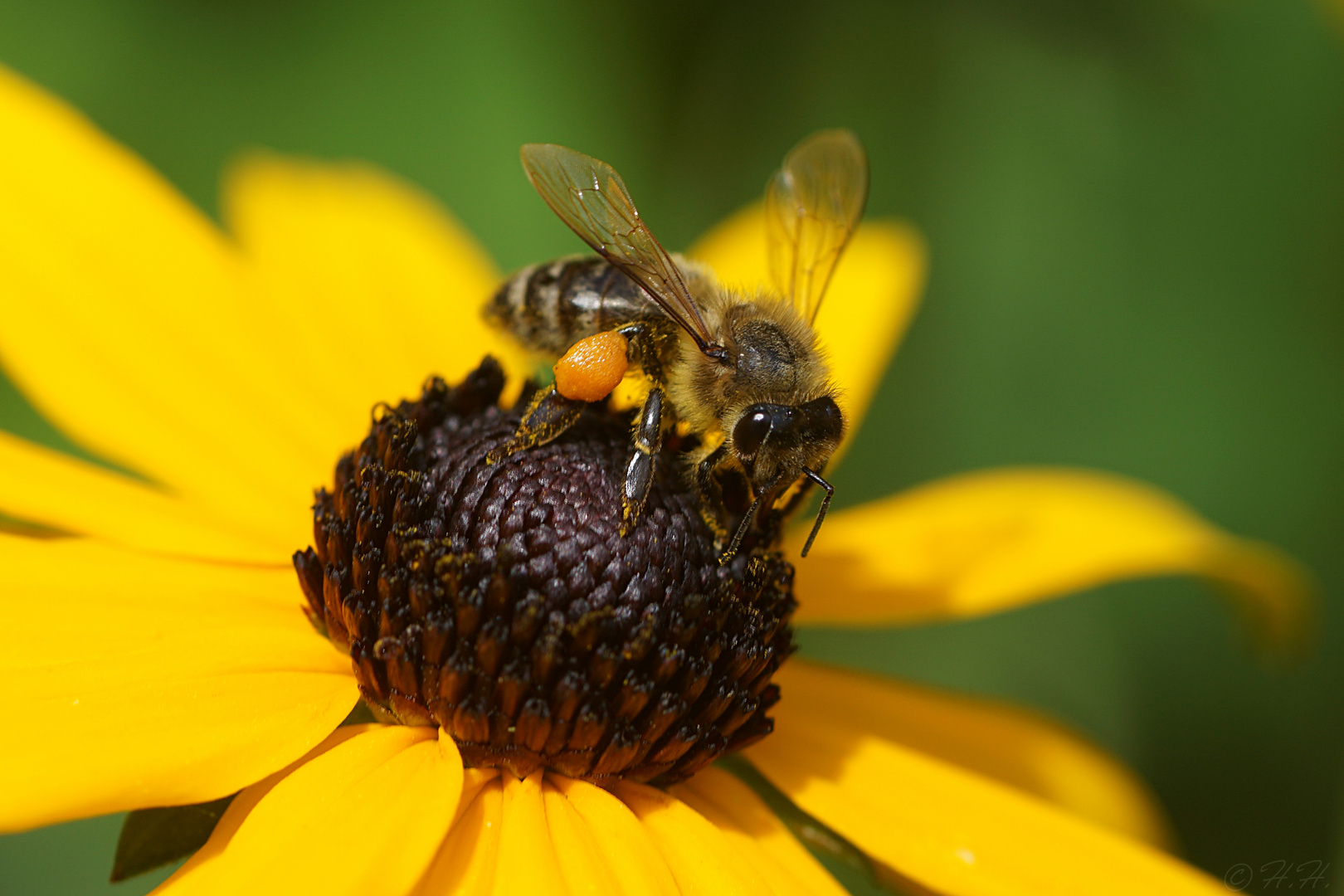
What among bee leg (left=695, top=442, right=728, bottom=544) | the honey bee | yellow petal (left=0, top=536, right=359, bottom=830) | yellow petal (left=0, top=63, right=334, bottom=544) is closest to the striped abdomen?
the honey bee

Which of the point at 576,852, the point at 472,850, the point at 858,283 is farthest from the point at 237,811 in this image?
the point at 858,283

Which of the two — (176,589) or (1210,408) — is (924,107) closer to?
(1210,408)

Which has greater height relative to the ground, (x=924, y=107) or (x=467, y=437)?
(x=924, y=107)

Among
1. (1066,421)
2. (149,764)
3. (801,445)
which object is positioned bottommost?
(149,764)

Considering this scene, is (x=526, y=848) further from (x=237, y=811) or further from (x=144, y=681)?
(x=144, y=681)

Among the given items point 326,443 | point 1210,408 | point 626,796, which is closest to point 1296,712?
point 1210,408

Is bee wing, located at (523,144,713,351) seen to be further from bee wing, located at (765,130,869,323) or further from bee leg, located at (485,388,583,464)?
bee wing, located at (765,130,869,323)

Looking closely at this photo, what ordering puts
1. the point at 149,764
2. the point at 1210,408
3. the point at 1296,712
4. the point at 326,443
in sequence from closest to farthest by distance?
the point at 149,764 < the point at 326,443 < the point at 1296,712 < the point at 1210,408
